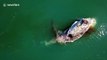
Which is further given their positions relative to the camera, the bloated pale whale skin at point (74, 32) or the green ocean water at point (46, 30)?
A: the bloated pale whale skin at point (74, 32)

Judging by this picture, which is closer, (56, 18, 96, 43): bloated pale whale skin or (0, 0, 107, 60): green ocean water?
(0, 0, 107, 60): green ocean water

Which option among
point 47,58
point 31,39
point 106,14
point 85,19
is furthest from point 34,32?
point 106,14

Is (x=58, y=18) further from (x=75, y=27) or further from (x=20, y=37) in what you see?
(x=20, y=37)

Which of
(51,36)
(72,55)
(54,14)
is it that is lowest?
(72,55)
